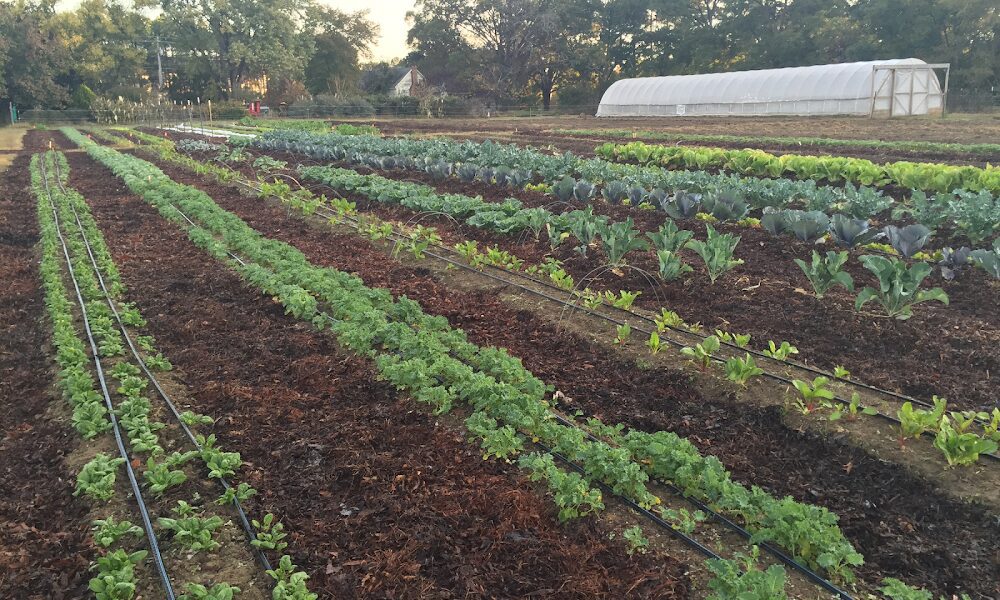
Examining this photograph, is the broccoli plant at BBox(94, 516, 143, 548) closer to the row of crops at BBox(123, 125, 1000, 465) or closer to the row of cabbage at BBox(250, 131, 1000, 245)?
the row of crops at BBox(123, 125, 1000, 465)

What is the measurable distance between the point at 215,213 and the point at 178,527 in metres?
10.2

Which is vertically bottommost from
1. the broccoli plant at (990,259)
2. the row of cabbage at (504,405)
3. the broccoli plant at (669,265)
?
the row of cabbage at (504,405)

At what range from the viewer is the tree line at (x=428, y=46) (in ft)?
175

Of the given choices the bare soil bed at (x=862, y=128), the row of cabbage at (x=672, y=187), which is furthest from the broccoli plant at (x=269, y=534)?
the bare soil bed at (x=862, y=128)

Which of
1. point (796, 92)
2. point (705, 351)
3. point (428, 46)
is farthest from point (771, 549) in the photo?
point (428, 46)

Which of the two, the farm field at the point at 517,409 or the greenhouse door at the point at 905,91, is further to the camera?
the greenhouse door at the point at 905,91

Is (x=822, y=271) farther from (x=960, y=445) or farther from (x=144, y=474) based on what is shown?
(x=144, y=474)

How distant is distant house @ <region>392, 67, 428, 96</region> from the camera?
68.2 metres

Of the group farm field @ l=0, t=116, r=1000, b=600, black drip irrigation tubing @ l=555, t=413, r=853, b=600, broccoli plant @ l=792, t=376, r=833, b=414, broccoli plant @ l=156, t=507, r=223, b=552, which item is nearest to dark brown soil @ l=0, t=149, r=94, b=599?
farm field @ l=0, t=116, r=1000, b=600

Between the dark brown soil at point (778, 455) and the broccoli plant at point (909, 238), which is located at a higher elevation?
the broccoli plant at point (909, 238)

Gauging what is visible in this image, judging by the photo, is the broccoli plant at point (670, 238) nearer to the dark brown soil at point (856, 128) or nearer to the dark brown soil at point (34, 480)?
the dark brown soil at point (34, 480)

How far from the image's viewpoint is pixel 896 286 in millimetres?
6609

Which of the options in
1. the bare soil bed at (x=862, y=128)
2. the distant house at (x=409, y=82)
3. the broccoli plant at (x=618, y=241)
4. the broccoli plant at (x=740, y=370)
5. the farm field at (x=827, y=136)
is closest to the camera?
the broccoli plant at (x=740, y=370)

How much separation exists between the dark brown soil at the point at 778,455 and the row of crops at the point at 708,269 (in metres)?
0.34
